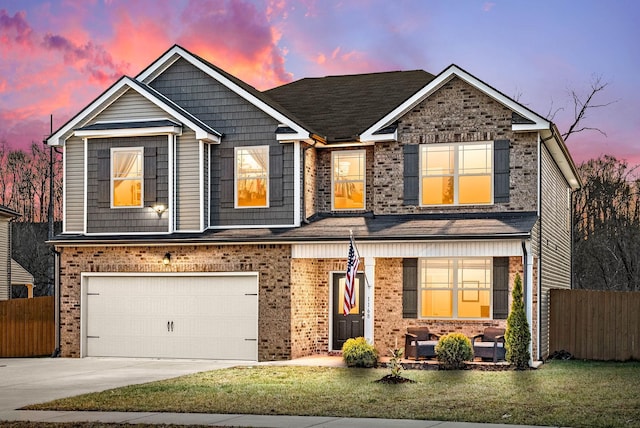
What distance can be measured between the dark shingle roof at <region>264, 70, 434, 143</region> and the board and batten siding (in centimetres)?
438

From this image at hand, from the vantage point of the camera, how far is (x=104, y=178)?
25.1 meters

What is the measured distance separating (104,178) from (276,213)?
4.79 metres

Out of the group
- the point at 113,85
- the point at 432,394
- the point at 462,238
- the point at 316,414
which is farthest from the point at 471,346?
the point at 113,85

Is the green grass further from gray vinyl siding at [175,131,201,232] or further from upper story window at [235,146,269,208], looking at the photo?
upper story window at [235,146,269,208]

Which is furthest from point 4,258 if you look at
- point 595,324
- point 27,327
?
point 595,324

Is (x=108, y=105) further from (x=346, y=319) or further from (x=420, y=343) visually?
(x=420, y=343)

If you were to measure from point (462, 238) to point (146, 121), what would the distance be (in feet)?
29.5

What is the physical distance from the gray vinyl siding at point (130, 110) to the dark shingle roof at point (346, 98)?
433 cm

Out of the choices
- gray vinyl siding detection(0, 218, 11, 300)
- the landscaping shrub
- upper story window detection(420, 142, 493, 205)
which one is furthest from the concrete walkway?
gray vinyl siding detection(0, 218, 11, 300)

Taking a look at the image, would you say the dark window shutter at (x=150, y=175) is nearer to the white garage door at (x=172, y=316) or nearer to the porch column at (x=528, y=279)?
the white garage door at (x=172, y=316)

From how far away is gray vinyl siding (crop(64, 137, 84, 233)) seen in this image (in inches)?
1008

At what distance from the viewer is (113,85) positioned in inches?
989

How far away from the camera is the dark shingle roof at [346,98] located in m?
25.9

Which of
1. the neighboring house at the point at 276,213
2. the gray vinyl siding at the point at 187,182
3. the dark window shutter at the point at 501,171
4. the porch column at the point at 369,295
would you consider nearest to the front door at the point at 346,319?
the neighboring house at the point at 276,213
